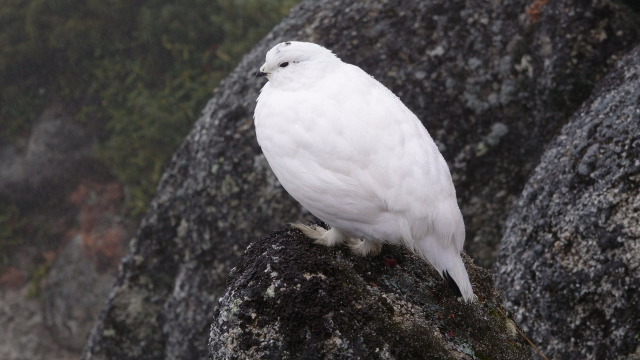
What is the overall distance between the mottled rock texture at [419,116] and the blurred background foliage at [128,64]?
4.60m

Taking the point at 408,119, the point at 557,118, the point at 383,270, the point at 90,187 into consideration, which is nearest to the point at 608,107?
the point at 557,118

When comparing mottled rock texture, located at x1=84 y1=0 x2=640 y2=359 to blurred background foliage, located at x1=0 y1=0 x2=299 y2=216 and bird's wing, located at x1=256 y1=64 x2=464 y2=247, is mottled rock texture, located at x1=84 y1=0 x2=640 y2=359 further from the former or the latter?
blurred background foliage, located at x1=0 y1=0 x2=299 y2=216

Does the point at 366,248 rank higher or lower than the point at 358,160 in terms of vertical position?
lower

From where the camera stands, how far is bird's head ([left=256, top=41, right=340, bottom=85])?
4.04 m

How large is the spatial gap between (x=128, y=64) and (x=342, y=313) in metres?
10.4

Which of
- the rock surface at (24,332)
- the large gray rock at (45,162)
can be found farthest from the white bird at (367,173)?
the large gray rock at (45,162)

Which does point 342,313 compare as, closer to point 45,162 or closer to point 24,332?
point 24,332

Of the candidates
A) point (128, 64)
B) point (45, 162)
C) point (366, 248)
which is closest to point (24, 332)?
point (45, 162)

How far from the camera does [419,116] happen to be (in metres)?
6.21

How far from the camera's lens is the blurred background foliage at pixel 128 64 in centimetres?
1178

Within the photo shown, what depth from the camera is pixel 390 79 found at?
640 centimetres

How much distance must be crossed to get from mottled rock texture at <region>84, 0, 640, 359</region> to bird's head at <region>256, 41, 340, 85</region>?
6.86 feet

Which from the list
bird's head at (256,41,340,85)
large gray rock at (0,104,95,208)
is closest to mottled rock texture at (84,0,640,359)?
bird's head at (256,41,340,85)

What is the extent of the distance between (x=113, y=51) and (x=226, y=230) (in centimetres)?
756
